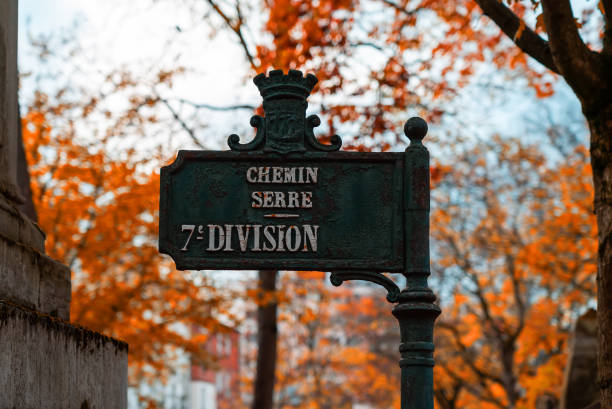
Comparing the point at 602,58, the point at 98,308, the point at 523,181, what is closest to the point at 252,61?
the point at 98,308

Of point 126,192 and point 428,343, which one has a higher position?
point 126,192

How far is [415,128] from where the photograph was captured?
4230mm

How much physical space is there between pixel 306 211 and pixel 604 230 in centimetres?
283

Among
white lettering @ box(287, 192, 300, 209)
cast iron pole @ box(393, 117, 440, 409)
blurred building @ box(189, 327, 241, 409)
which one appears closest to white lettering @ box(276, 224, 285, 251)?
white lettering @ box(287, 192, 300, 209)

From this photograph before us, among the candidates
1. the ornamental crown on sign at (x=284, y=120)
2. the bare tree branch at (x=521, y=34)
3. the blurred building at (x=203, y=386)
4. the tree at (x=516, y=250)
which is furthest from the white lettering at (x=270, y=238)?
the blurred building at (x=203, y=386)

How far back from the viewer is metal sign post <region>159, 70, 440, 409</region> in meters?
4.05

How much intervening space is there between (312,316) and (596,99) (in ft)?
38.5

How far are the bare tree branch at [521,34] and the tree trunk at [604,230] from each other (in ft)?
2.02

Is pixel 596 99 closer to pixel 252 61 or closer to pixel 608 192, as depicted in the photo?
pixel 608 192

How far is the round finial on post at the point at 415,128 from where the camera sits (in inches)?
166

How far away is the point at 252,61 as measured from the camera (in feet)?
47.2

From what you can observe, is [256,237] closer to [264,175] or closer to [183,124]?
[264,175]

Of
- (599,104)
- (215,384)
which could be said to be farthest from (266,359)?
(215,384)

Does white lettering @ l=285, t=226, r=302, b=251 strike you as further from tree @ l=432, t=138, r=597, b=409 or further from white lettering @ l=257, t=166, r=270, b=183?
tree @ l=432, t=138, r=597, b=409
